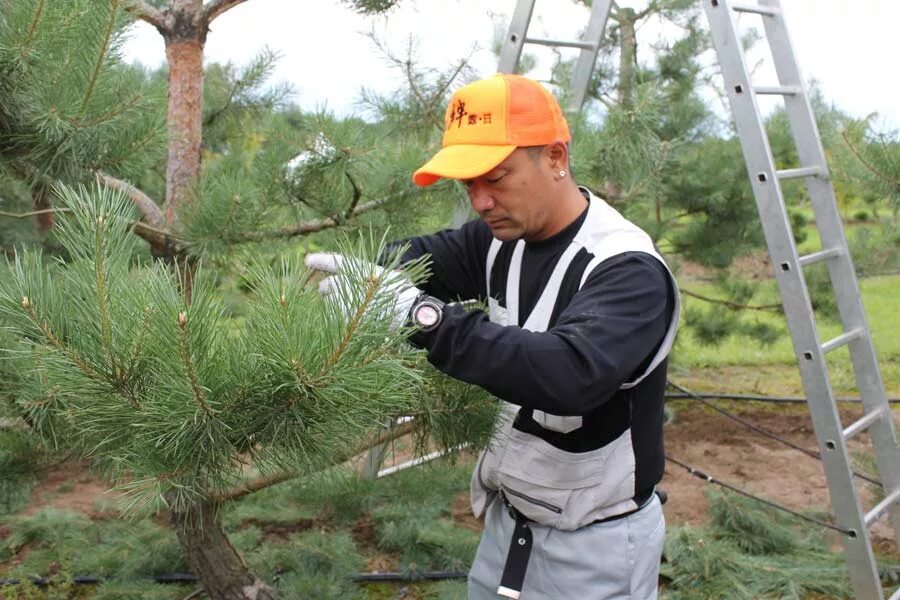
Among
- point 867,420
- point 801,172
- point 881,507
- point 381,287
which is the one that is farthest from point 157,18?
point 881,507

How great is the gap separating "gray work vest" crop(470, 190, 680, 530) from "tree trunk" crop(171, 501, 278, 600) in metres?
0.90

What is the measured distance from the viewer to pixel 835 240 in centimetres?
251

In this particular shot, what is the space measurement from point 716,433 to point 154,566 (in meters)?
2.61

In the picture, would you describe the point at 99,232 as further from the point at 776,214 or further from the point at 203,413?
the point at 776,214

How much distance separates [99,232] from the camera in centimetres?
100

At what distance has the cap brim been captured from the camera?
1.35m

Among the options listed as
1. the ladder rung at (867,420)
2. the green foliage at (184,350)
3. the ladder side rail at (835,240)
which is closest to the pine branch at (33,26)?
the green foliage at (184,350)

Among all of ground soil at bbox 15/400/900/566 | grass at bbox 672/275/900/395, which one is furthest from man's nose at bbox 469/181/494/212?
grass at bbox 672/275/900/395

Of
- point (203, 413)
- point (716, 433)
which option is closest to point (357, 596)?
point (203, 413)

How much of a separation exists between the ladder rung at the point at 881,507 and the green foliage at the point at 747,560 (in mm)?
347

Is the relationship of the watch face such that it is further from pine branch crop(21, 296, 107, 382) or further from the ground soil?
the ground soil

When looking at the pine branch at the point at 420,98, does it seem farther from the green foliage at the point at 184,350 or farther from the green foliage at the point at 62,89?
the green foliage at the point at 184,350

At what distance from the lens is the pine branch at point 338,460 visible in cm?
164

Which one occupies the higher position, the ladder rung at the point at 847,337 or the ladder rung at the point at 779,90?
the ladder rung at the point at 779,90
